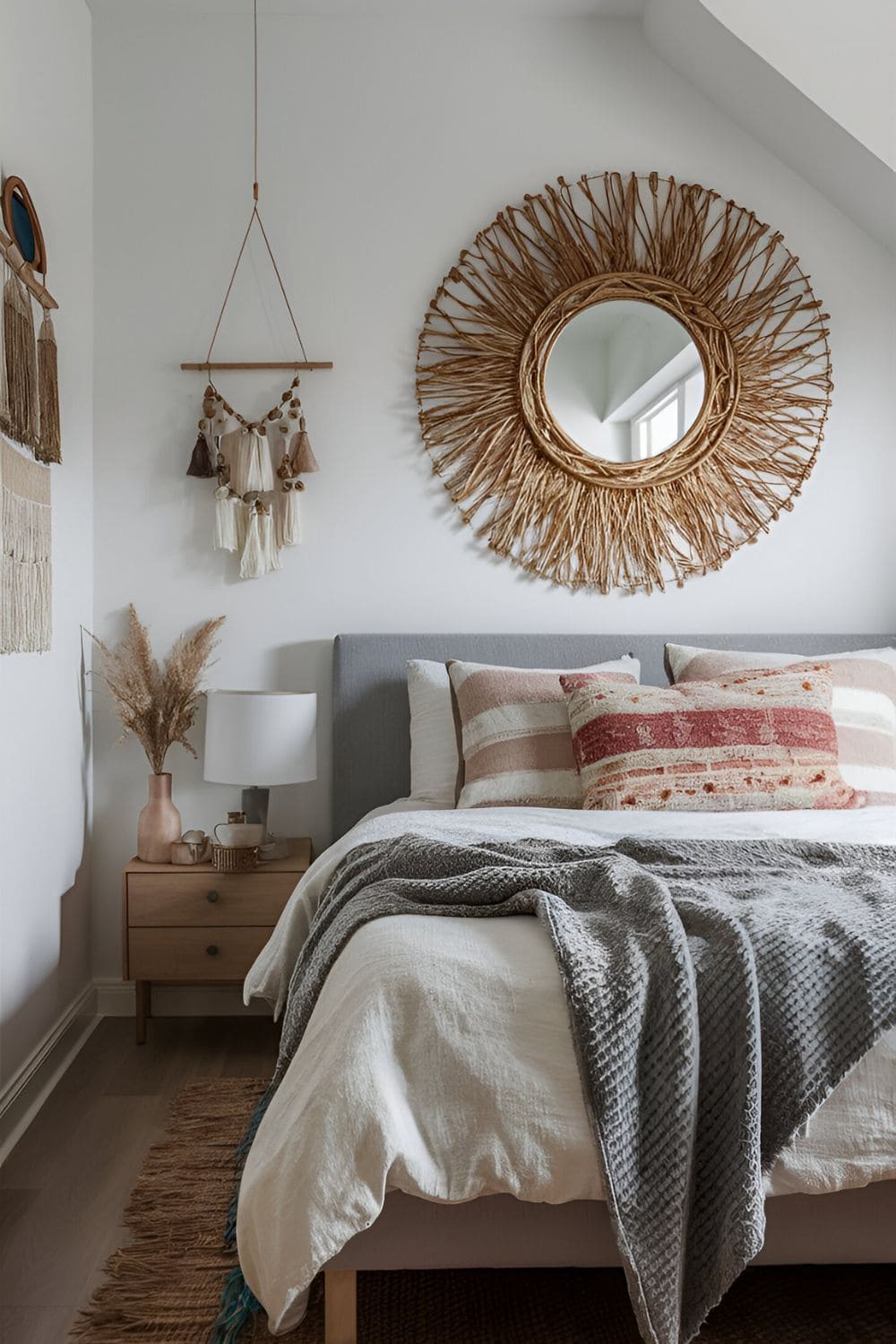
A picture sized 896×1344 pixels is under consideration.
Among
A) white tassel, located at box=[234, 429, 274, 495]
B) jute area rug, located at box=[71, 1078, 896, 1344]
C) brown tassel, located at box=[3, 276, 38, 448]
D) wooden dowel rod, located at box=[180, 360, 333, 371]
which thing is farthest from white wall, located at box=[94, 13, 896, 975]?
jute area rug, located at box=[71, 1078, 896, 1344]

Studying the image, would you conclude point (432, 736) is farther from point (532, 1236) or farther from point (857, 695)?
point (532, 1236)

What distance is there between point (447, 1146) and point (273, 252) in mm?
2739

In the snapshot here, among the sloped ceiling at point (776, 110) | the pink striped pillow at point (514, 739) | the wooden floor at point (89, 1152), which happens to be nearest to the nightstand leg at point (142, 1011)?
the wooden floor at point (89, 1152)

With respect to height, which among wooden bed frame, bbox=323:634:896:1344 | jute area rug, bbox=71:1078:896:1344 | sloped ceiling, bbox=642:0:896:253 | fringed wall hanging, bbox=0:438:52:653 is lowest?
jute area rug, bbox=71:1078:896:1344

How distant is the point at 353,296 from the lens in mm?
3420

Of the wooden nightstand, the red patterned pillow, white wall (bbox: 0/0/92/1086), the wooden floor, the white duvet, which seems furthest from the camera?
the wooden nightstand

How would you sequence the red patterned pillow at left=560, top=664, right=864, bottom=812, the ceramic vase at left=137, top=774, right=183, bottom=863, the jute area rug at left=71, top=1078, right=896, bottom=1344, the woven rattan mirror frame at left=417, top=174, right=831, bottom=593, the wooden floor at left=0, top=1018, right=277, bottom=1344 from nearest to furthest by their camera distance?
the jute area rug at left=71, top=1078, right=896, bottom=1344
the wooden floor at left=0, top=1018, right=277, bottom=1344
the red patterned pillow at left=560, top=664, right=864, bottom=812
the ceramic vase at left=137, top=774, right=183, bottom=863
the woven rattan mirror frame at left=417, top=174, right=831, bottom=593

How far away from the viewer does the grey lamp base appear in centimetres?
319

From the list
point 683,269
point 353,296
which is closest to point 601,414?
point 683,269

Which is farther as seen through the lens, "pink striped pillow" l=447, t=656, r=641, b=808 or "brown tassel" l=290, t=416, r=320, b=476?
"brown tassel" l=290, t=416, r=320, b=476

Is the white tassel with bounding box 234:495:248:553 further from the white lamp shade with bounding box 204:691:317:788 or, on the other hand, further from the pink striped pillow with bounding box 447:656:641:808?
the pink striped pillow with bounding box 447:656:641:808

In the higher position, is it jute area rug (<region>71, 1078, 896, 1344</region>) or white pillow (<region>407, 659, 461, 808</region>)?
white pillow (<region>407, 659, 461, 808</region>)

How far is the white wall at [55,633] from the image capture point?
8.54 feet

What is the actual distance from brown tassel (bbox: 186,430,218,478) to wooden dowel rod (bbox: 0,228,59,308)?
1.90ft
